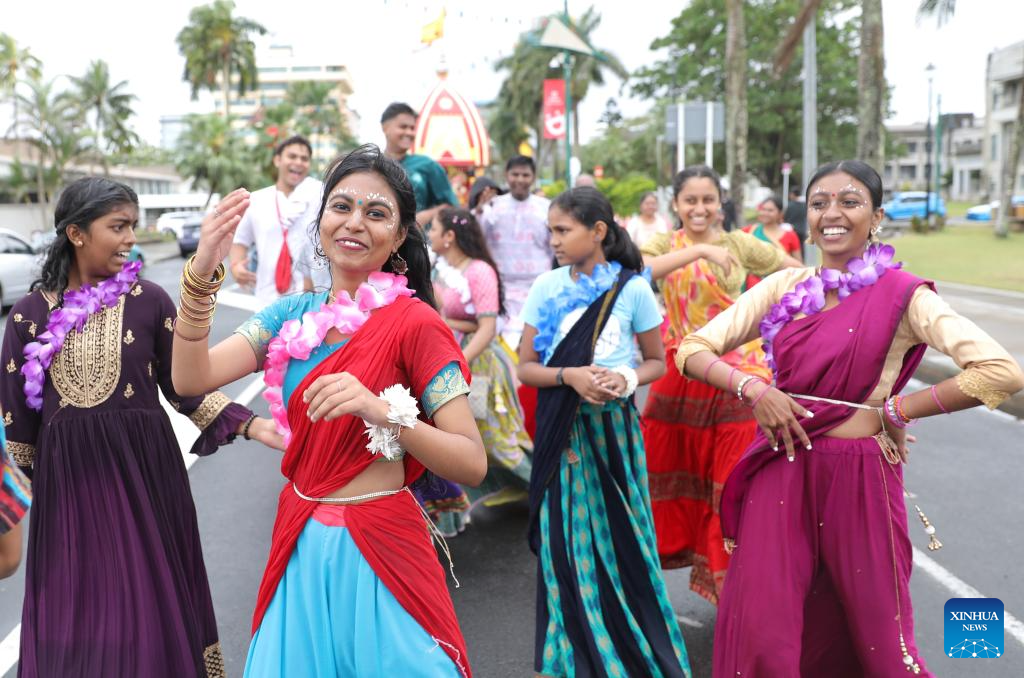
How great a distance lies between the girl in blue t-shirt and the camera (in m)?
3.75

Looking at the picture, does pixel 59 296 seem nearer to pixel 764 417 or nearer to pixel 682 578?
pixel 764 417

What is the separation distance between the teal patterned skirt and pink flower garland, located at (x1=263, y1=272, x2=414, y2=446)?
5.44 ft

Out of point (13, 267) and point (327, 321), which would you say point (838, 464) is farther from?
point (13, 267)

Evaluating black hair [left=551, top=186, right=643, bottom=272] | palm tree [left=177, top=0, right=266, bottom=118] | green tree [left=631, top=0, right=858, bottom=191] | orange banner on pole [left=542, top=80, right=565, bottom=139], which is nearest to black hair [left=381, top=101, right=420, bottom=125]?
black hair [left=551, top=186, right=643, bottom=272]

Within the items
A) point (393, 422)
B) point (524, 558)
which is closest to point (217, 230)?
point (393, 422)

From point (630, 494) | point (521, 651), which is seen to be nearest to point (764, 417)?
point (630, 494)

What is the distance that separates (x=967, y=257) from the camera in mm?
24250

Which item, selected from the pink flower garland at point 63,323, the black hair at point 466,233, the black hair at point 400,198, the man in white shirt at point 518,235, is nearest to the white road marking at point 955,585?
the black hair at point 466,233

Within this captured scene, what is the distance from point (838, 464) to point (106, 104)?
65278 millimetres

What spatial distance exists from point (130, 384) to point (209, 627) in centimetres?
88

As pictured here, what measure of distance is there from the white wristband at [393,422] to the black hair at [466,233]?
3305 millimetres

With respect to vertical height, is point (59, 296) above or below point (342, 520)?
above

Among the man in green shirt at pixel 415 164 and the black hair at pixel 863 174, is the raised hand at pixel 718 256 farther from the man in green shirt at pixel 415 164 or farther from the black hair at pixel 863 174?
the man in green shirt at pixel 415 164

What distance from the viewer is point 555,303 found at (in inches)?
159
